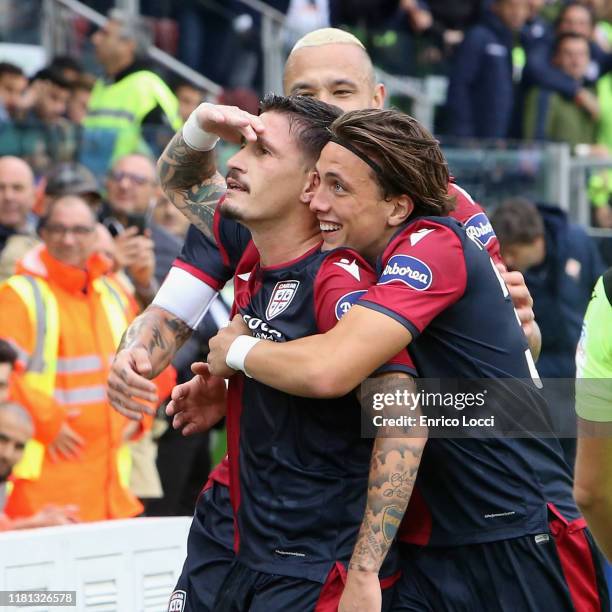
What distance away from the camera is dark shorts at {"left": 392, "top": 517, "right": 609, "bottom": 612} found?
369 centimetres

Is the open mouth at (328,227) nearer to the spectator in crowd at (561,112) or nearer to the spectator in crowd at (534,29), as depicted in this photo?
the spectator in crowd at (561,112)

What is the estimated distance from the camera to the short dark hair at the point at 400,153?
352cm

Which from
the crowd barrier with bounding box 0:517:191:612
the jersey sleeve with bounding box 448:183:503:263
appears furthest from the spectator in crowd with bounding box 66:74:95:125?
the jersey sleeve with bounding box 448:183:503:263

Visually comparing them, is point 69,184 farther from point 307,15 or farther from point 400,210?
point 307,15

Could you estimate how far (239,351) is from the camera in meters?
3.54

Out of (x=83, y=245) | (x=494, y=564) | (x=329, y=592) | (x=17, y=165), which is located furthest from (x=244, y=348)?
(x=17, y=165)

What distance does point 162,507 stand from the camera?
23.6ft

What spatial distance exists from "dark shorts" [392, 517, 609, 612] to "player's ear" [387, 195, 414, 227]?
3.20 feet

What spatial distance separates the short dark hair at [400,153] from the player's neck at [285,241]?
1.06 feet

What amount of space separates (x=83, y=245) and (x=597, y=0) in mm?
9456

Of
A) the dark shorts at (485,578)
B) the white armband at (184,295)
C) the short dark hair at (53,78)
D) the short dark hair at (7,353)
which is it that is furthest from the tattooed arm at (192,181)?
the short dark hair at (53,78)

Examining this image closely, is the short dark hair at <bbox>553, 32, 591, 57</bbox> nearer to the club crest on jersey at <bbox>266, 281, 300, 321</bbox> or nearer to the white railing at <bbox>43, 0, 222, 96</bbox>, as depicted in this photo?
the white railing at <bbox>43, 0, 222, 96</bbox>

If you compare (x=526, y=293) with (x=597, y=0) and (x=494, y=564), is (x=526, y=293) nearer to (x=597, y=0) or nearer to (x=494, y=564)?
(x=494, y=564)
